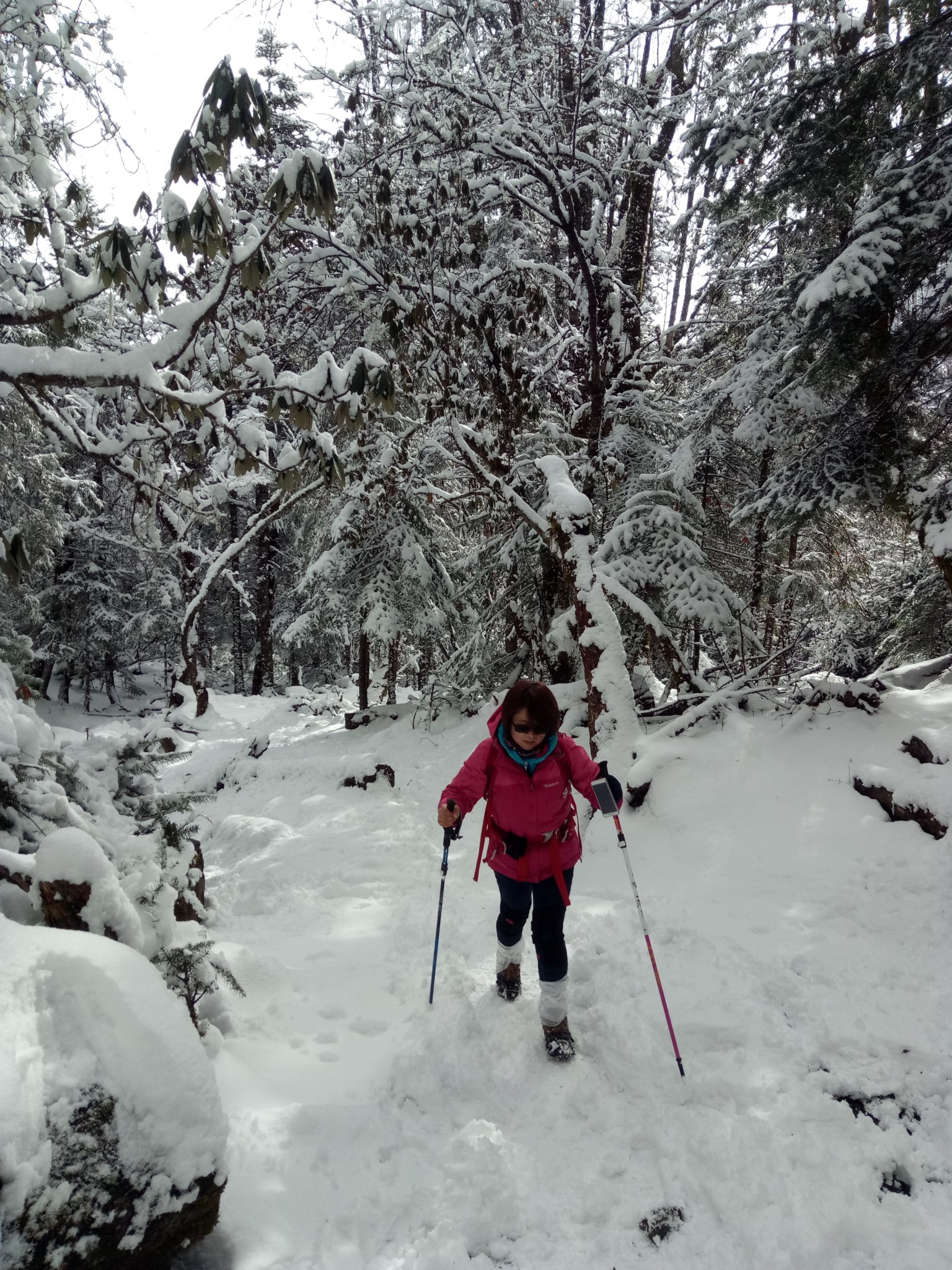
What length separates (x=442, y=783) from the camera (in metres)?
9.38

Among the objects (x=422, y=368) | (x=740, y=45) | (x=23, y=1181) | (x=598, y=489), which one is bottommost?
(x=23, y=1181)

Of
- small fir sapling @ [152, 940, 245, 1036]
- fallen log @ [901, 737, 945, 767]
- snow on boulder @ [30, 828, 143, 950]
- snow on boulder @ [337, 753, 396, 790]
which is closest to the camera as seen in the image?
snow on boulder @ [30, 828, 143, 950]

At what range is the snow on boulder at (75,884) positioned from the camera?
2.69 m

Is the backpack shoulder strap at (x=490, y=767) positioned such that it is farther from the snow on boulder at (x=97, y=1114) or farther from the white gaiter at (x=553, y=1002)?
the snow on boulder at (x=97, y=1114)

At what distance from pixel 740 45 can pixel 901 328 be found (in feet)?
11.5

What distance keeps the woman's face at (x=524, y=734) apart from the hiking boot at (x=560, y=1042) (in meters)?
1.49

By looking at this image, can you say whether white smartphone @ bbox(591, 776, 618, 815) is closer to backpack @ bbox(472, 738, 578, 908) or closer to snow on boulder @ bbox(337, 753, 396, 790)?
backpack @ bbox(472, 738, 578, 908)

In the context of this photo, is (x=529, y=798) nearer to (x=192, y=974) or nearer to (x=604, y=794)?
(x=604, y=794)

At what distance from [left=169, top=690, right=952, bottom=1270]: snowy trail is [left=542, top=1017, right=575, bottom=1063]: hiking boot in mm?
75

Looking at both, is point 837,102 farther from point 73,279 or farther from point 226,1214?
point 226,1214

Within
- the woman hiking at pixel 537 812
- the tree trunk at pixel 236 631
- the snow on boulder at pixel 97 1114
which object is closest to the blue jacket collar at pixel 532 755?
the woman hiking at pixel 537 812

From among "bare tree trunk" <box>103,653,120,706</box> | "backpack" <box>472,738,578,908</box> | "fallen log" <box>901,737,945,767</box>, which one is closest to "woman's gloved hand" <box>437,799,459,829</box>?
"backpack" <box>472,738,578,908</box>

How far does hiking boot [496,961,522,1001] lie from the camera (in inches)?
157

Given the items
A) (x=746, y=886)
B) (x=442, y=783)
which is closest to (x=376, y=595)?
(x=442, y=783)
